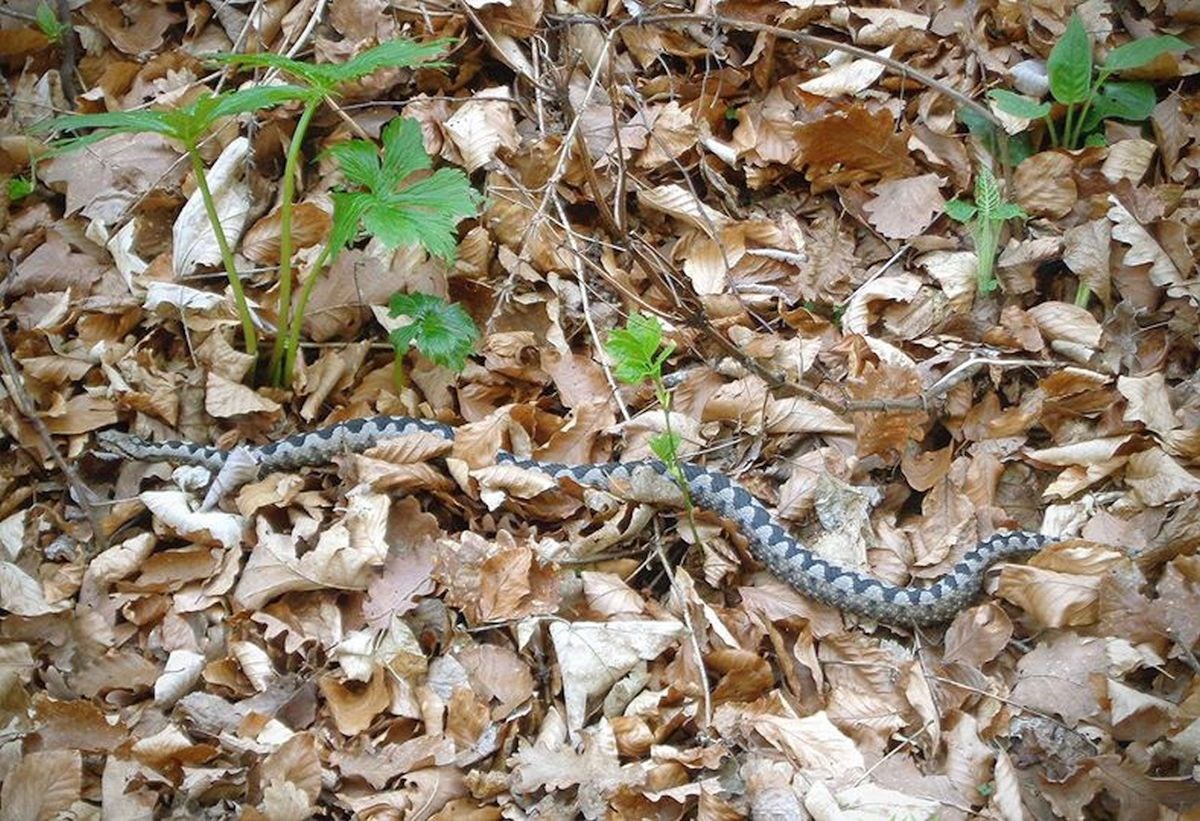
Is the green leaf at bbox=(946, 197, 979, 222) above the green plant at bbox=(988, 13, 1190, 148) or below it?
below

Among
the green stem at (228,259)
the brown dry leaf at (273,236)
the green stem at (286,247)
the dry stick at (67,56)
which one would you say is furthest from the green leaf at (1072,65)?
the dry stick at (67,56)

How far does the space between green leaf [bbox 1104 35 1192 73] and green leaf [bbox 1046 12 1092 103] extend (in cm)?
12

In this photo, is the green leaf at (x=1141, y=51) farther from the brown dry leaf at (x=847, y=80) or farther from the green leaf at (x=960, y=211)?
the brown dry leaf at (x=847, y=80)

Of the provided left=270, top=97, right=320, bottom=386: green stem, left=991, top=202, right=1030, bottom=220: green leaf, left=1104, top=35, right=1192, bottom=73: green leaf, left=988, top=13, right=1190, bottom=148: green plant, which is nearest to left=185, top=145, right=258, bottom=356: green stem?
left=270, top=97, right=320, bottom=386: green stem

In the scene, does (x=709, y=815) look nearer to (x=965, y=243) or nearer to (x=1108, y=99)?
(x=965, y=243)

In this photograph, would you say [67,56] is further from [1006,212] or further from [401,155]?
[1006,212]

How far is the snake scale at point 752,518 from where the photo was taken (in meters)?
4.61

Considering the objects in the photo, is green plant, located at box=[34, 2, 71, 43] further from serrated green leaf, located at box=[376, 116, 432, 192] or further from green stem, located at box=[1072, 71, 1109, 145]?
green stem, located at box=[1072, 71, 1109, 145]

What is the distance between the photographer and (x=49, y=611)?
15.4 feet

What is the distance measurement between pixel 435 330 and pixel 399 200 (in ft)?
2.36

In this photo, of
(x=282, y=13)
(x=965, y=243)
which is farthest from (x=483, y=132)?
(x=965, y=243)

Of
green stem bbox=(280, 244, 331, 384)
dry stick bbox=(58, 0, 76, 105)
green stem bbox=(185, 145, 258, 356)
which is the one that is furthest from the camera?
dry stick bbox=(58, 0, 76, 105)

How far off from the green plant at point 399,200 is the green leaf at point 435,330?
443mm

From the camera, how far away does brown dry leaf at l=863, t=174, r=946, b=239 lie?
18.6 ft
